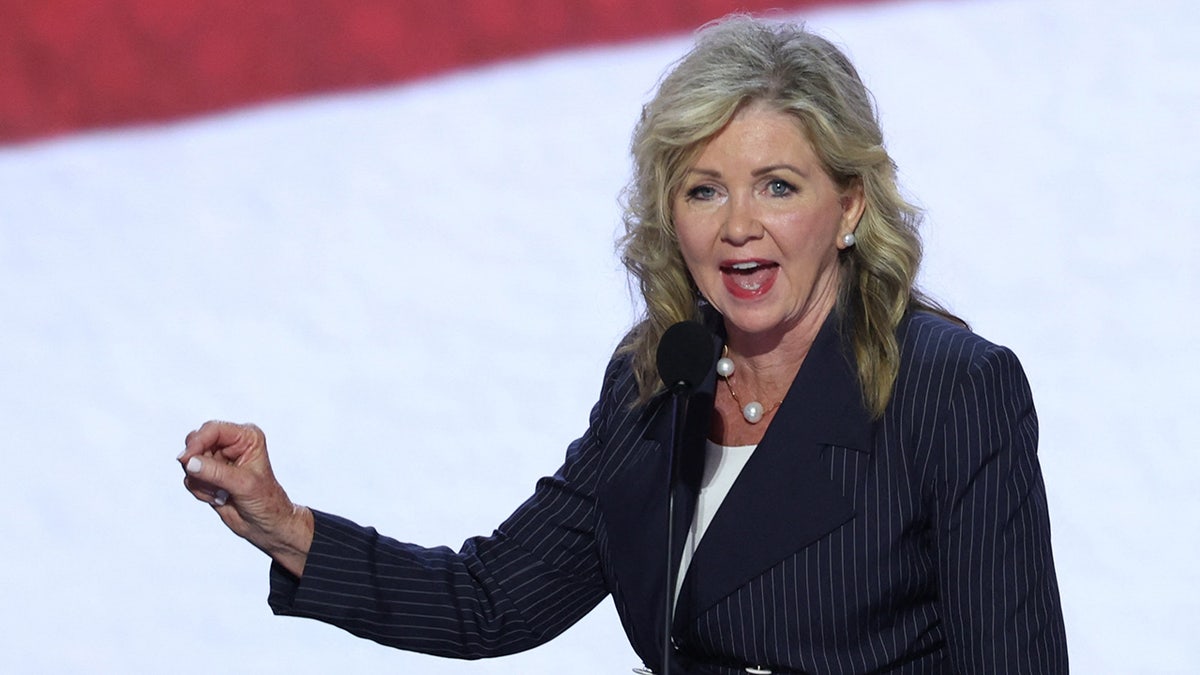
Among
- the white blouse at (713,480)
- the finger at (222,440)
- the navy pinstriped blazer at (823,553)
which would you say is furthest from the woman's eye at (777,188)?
the finger at (222,440)

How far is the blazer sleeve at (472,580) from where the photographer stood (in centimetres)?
165

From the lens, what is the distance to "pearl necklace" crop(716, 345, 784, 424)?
5.47 feet

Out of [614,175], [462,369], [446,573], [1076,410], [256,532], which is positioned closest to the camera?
[256,532]

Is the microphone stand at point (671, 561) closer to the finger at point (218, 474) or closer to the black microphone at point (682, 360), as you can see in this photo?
the black microphone at point (682, 360)

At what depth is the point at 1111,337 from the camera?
269cm

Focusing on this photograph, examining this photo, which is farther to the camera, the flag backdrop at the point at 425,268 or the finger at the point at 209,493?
the flag backdrop at the point at 425,268

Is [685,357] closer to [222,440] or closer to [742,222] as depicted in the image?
[742,222]

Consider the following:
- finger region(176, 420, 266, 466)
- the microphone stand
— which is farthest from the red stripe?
the microphone stand

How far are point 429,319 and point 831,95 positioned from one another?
1.57 meters

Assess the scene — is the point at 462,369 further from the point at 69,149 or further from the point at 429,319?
the point at 69,149

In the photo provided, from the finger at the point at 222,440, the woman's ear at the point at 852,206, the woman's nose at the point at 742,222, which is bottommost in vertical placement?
the finger at the point at 222,440

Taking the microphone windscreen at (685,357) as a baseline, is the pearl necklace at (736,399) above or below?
above

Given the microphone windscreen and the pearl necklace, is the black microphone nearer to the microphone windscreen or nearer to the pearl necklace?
the microphone windscreen

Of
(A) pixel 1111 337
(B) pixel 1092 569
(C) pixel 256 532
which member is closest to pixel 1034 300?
(A) pixel 1111 337
